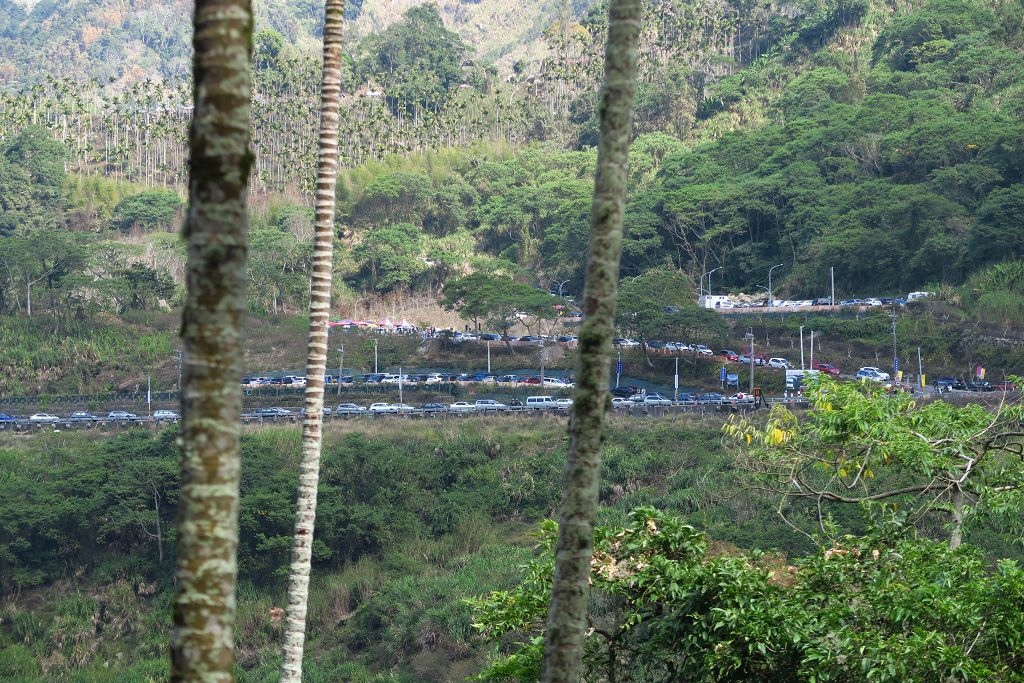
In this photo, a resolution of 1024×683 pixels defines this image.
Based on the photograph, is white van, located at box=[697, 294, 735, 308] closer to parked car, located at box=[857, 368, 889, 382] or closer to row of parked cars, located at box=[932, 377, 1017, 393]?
parked car, located at box=[857, 368, 889, 382]

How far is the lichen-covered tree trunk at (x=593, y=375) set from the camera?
880cm

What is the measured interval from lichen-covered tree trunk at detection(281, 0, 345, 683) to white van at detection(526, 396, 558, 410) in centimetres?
5079

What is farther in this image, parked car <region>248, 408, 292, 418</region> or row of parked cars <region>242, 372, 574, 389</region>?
row of parked cars <region>242, 372, 574, 389</region>

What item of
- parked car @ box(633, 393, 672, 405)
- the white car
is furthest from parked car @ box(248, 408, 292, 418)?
the white car

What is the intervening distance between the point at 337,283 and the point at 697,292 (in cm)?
2483

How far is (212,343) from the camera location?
632cm

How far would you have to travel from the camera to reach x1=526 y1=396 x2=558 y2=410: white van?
2512 inches

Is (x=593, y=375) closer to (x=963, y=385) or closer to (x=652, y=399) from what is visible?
(x=652, y=399)

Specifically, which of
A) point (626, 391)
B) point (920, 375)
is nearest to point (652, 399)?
point (626, 391)

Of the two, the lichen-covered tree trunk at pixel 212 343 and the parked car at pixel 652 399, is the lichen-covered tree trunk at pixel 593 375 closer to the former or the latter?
the lichen-covered tree trunk at pixel 212 343

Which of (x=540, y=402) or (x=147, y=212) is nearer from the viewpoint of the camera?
(x=540, y=402)

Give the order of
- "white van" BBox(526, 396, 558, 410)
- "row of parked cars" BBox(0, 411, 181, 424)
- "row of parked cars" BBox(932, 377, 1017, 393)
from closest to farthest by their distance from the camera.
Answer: "row of parked cars" BBox(0, 411, 181, 424) < "row of parked cars" BBox(932, 377, 1017, 393) < "white van" BBox(526, 396, 558, 410)

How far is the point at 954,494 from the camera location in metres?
15.8

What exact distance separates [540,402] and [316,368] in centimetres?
5302
